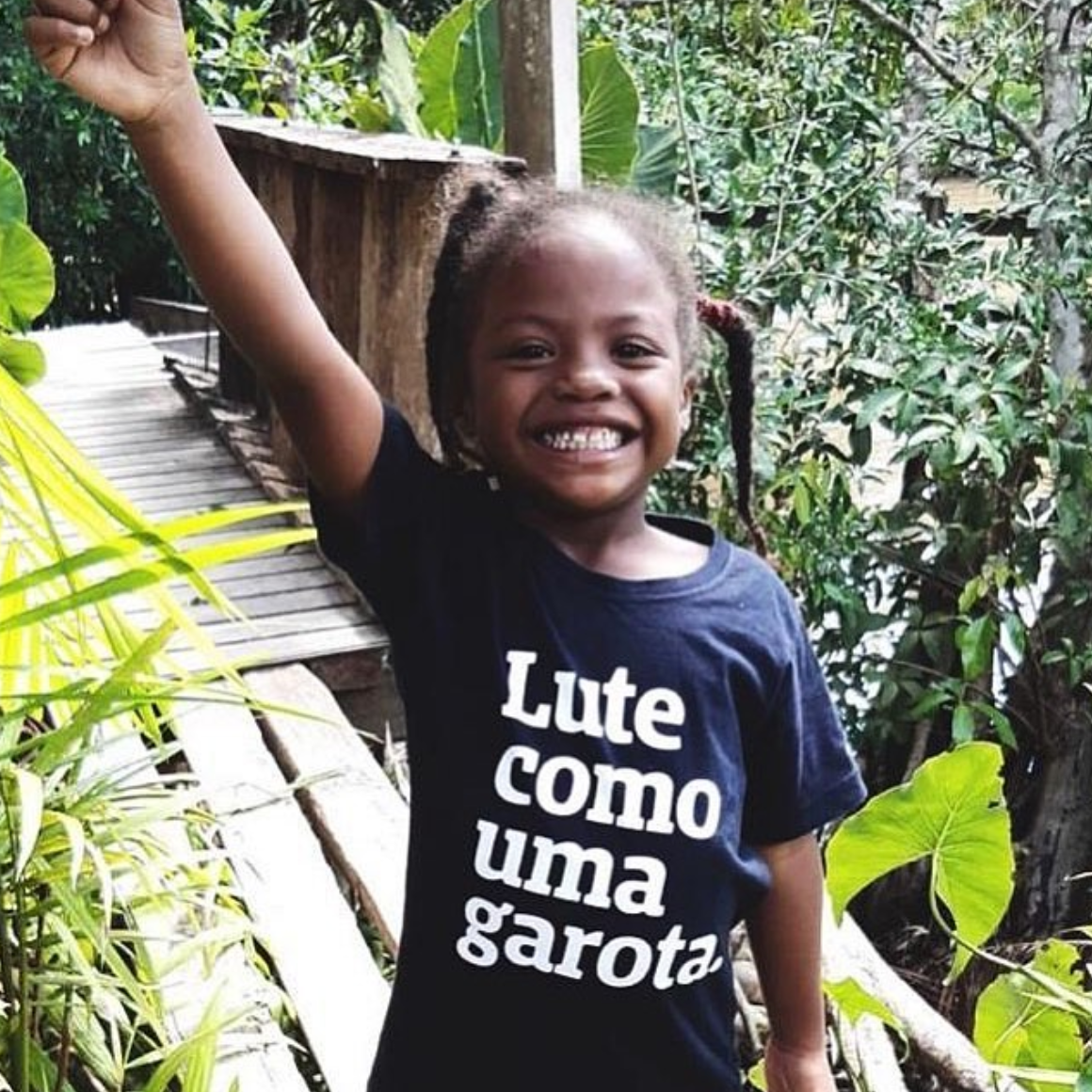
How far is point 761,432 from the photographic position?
297 cm

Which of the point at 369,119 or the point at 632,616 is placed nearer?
the point at 632,616

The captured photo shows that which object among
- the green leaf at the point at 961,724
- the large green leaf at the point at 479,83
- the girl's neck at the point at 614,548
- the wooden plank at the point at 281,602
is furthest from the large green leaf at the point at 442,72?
the girl's neck at the point at 614,548

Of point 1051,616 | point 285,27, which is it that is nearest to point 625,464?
point 1051,616

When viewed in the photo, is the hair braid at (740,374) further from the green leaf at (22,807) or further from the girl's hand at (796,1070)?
the green leaf at (22,807)

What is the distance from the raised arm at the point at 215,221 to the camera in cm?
82

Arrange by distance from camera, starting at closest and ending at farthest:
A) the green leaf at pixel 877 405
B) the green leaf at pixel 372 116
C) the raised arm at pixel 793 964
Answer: the raised arm at pixel 793 964 → the green leaf at pixel 877 405 → the green leaf at pixel 372 116

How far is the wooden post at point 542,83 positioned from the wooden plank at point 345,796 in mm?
820

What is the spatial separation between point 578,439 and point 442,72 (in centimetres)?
273

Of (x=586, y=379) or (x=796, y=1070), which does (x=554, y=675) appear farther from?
(x=796, y=1070)

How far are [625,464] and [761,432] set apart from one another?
200 centimetres

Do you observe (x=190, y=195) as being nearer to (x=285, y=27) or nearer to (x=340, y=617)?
(x=340, y=617)

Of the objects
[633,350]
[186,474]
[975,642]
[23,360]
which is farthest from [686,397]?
[186,474]

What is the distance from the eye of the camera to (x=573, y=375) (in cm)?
98

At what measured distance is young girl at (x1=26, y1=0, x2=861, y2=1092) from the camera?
984 millimetres
